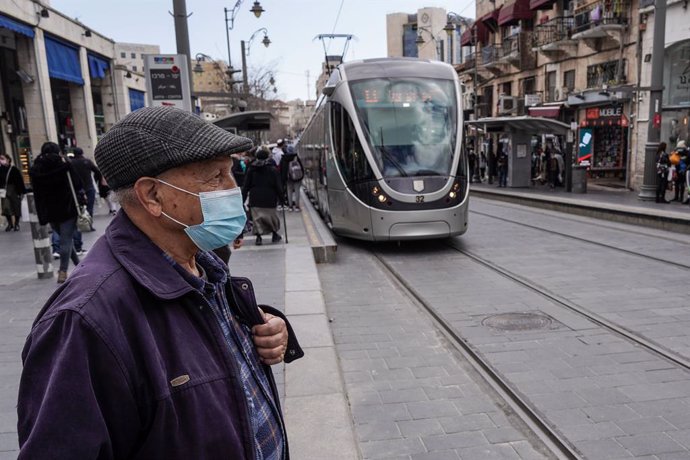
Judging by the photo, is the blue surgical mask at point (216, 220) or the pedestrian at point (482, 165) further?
the pedestrian at point (482, 165)

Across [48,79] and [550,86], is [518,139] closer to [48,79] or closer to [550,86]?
[550,86]

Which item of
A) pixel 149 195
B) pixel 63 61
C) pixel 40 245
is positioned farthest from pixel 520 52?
pixel 149 195

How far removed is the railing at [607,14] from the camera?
72.0ft

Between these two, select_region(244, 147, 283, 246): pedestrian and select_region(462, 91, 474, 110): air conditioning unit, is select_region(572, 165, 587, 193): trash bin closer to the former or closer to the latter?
select_region(244, 147, 283, 246): pedestrian

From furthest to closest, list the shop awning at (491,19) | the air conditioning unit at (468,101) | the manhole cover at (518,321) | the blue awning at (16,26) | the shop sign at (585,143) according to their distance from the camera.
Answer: the air conditioning unit at (468,101), the shop awning at (491,19), the shop sign at (585,143), the blue awning at (16,26), the manhole cover at (518,321)

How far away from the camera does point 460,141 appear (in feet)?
33.4

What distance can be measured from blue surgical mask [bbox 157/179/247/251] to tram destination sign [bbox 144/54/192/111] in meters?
6.56

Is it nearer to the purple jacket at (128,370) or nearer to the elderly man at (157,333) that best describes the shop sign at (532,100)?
the elderly man at (157,333)

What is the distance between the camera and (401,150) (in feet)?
32.7

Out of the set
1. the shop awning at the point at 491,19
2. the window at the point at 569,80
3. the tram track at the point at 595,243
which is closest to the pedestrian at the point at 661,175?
the tram track at the point at 595,243

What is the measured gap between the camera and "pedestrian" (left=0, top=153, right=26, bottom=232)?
12.9m

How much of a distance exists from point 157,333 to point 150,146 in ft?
1.66

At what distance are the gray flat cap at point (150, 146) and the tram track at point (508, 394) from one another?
10.2ft

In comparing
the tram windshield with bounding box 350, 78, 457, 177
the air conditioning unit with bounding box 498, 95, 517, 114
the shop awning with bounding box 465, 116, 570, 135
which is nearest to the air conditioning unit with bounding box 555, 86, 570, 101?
the air conditioning unit with bounding box 498, 95, 517, 114
